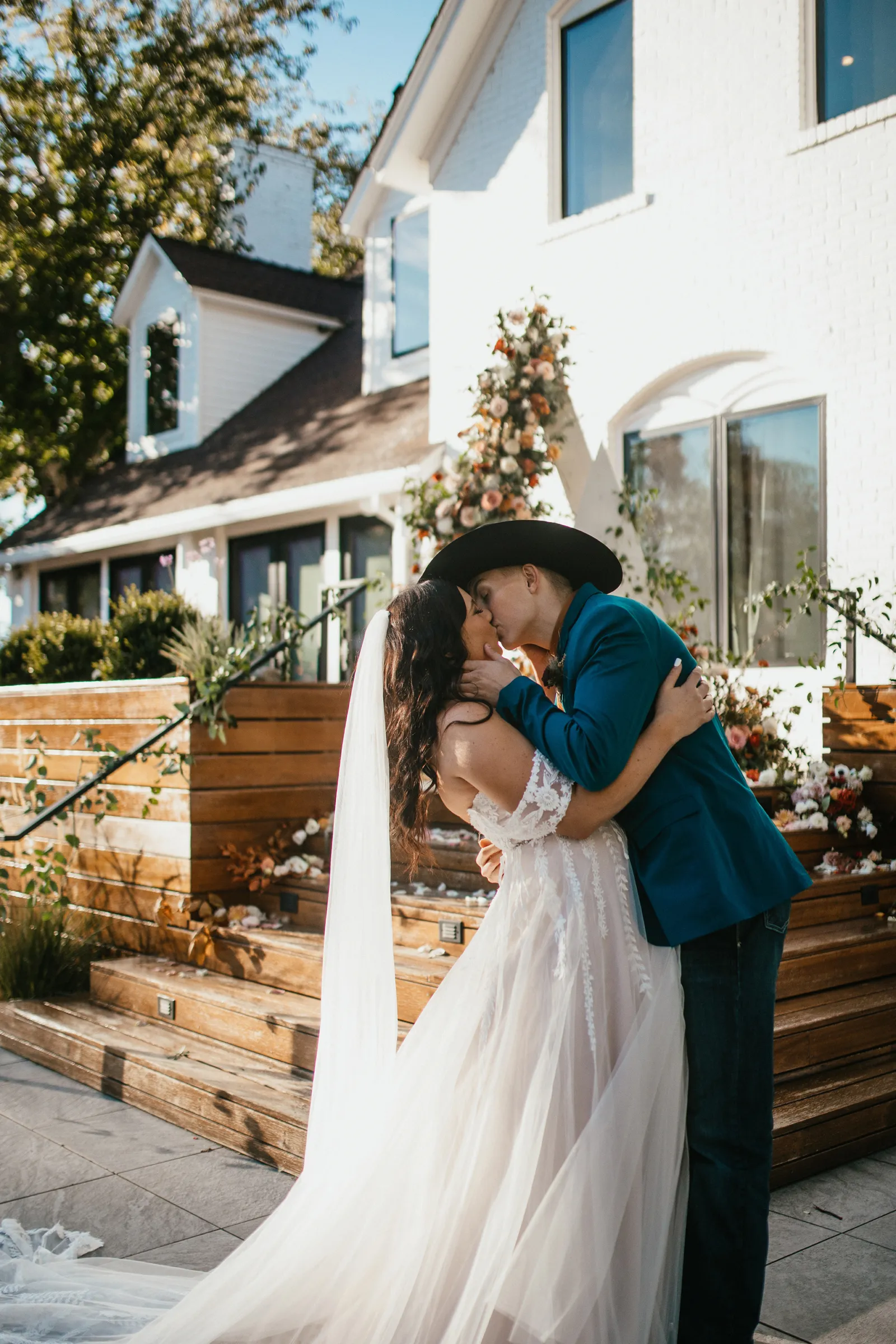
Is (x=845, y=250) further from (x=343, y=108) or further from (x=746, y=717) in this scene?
(x=343, y=108)

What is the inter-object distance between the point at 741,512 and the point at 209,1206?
562 cm

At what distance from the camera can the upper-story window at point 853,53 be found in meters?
7.38

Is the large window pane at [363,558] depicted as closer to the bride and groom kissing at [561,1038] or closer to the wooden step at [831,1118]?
the wooden step at [831,1118]

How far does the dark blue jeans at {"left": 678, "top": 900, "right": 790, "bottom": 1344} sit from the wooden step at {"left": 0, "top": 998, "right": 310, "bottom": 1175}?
2.06 metres

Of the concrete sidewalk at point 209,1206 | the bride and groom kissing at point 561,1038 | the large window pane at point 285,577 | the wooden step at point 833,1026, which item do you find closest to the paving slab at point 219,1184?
the concrete sidewalk at point 209,1206

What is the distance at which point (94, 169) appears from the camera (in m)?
21.9

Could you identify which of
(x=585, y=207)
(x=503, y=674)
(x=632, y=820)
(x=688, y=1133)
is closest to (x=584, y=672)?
(x=503, y=674)

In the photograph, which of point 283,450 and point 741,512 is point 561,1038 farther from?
point 283,450

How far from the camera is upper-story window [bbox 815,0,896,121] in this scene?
7.38 metres

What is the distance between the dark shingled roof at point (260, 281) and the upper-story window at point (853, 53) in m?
9.68

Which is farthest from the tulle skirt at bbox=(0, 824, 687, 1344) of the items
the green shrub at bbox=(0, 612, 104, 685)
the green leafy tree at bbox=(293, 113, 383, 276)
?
the green leafy tree at bbox=(293, 113, 383, 276)

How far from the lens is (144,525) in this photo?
580 inches

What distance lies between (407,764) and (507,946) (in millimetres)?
520

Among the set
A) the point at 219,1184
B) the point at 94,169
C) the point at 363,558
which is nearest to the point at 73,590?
the point at 363,558
